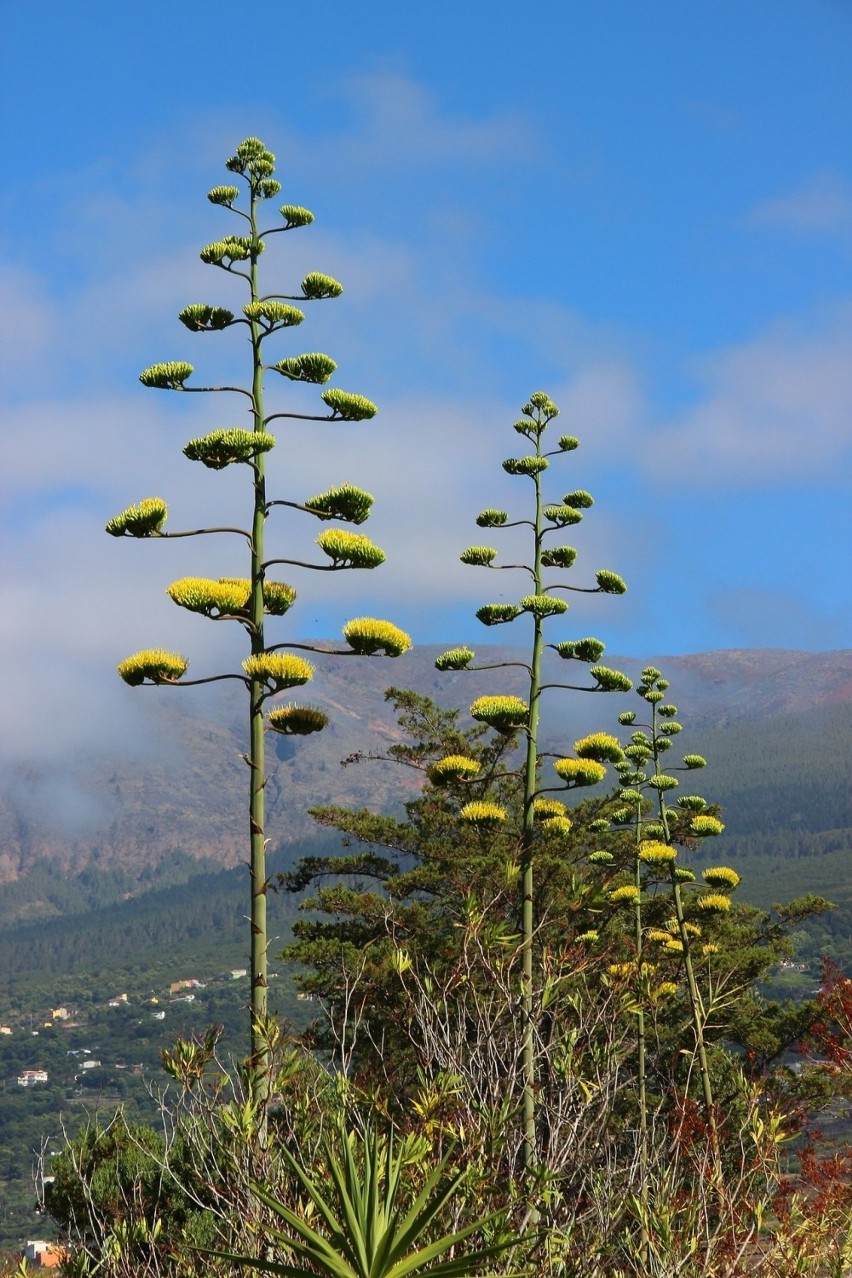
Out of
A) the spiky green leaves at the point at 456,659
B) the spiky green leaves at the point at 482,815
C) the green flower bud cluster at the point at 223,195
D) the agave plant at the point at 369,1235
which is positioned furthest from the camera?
the spiky green leaves at the point at 456,659

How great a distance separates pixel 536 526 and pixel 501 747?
1437cm

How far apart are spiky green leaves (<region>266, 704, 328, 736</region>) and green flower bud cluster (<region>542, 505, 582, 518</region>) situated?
13.9ft

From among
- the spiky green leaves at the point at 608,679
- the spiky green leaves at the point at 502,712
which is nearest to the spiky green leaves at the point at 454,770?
the spiky green leaves at the point at 502,712

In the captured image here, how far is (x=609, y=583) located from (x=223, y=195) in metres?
4.20

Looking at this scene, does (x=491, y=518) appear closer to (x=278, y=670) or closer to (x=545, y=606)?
(x=545, y=606)

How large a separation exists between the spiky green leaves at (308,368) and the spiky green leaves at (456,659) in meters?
3.30

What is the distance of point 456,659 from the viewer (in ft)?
35.0

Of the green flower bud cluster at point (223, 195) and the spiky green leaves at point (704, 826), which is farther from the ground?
the green flower bud cluster at point (223, 195)

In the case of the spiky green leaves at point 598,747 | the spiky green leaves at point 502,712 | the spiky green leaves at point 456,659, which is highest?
the spiky green leaves at point 456,659

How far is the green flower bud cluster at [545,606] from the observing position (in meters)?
10.2

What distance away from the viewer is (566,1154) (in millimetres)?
5633

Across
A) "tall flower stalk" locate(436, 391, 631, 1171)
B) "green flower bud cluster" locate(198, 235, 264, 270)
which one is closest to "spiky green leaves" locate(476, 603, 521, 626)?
"tall flower stalk" locate(436, 391, 631, 1171)

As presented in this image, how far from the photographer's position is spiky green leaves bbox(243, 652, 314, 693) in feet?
21.3

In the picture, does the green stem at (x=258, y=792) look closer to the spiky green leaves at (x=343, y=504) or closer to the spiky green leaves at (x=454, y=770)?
the spiky green leaves at (x=343, y=504)
